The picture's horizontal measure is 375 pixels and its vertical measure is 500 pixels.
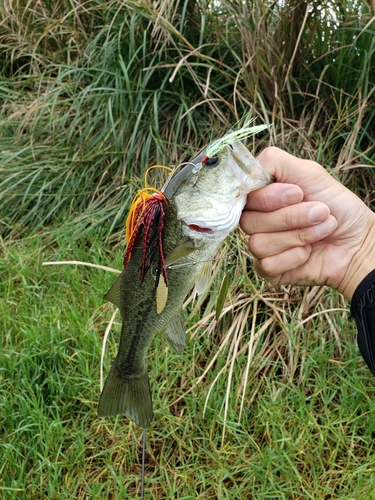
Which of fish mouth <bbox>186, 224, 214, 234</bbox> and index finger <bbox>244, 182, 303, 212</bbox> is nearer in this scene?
fish mouth <bbox>186, 224, 214, 234</bbox>

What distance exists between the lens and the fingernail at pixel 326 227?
66.4 inches

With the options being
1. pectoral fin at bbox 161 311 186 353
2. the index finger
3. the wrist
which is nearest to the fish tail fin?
pectoral fin at bbox 161 311 186 353

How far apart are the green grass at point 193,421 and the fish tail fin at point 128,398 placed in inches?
31.3

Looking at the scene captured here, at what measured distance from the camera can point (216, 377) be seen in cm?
263

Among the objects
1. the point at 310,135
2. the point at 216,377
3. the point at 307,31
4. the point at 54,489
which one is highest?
the point at 307,31

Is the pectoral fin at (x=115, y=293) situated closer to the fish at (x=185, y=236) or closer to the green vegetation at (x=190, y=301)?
the fish at (x=185, y=236)

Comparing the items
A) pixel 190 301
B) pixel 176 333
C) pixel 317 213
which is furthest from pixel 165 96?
pixel 176 333

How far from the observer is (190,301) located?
309cm

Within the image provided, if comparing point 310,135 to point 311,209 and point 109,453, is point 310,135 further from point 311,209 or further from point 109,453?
point 109,453

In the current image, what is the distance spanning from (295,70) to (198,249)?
2416 millimetres

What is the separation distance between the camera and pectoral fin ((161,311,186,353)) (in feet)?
5.23

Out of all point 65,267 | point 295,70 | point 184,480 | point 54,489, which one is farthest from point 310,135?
point 54,489

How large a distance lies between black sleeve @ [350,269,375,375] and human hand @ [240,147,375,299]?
0.08m

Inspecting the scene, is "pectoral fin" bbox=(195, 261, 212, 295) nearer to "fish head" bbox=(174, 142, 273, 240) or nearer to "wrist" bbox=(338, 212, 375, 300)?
"fish head" bbox=(174, 142, 273, 240)
